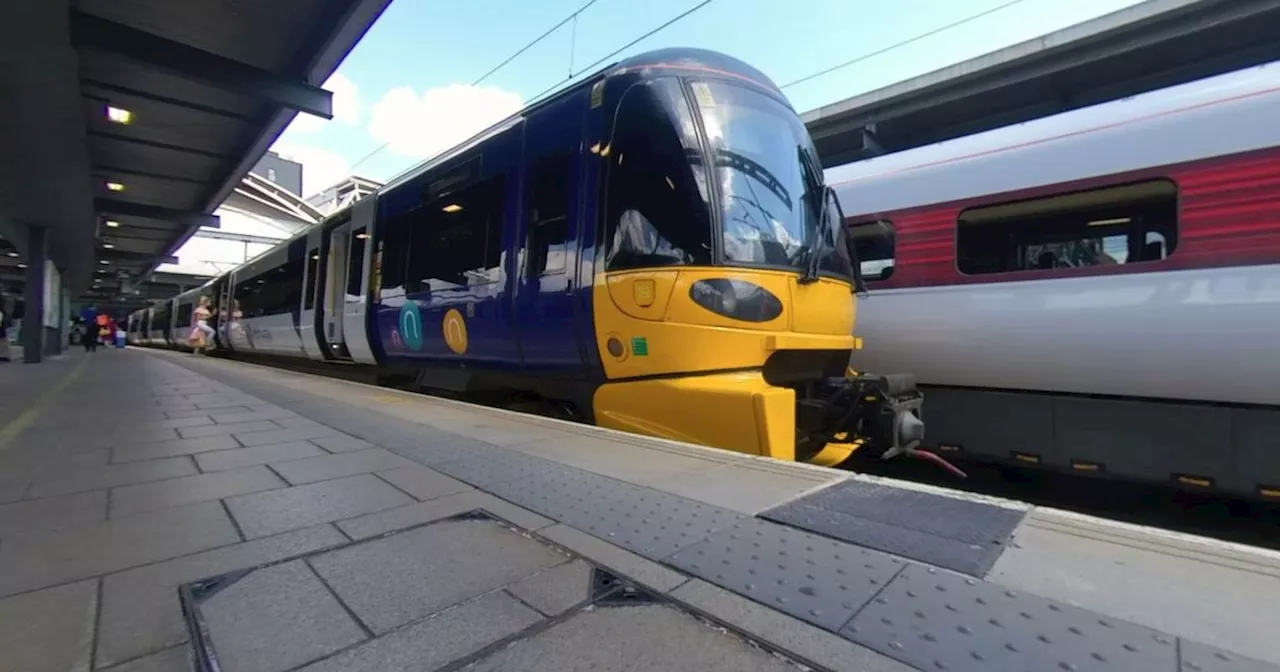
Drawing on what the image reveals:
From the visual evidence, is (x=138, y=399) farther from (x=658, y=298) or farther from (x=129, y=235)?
(x=129, y=235)

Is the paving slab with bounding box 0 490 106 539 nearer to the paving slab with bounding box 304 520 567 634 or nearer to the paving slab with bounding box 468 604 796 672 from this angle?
the paving slab with bounding box 304 520 567 634

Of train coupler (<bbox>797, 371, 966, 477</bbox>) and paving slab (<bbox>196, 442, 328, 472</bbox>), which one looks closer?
paving slab (<bbox>196, 442, 328, 472</bbox>)

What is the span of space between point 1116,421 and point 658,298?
3.59m

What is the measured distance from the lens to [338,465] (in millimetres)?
3414

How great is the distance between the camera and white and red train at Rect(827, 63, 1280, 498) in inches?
157

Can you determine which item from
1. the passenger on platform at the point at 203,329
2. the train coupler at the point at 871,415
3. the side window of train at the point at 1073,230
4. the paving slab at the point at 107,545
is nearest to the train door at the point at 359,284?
the paving slab at the point at 107,545

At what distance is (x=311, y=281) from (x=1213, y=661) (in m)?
11.5

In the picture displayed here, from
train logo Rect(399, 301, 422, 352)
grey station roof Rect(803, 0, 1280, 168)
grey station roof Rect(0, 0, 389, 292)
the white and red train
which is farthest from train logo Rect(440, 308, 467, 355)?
grey station roof Rect(803, 0, 1280, 168)

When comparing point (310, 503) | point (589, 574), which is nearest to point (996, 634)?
point (589, 574)

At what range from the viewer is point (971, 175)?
5422mm

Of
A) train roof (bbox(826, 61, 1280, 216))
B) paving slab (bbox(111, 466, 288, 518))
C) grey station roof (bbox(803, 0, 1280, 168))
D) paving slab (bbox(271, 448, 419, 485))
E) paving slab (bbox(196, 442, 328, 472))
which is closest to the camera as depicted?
paving slab (bbox(111, 466, 288, 518))

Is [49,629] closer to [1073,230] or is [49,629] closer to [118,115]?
[1073,230]

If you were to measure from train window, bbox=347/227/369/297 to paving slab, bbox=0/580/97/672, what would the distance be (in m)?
6.56

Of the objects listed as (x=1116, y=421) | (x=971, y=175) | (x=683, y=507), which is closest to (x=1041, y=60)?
(x=971, y=175)
